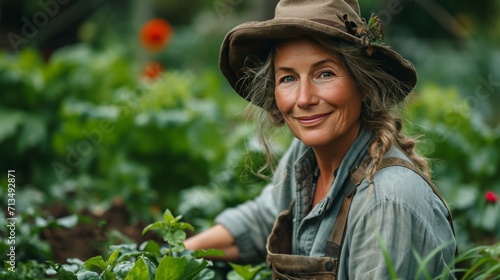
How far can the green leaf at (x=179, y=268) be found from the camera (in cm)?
259

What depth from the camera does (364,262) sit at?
2.53m

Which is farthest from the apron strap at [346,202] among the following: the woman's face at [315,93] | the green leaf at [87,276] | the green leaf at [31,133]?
the green leaf at [31,133]

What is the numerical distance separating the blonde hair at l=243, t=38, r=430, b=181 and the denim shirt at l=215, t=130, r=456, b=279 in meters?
0.06

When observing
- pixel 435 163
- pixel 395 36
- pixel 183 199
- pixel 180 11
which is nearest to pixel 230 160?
pixel 183 199

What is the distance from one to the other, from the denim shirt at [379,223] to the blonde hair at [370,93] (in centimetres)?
6

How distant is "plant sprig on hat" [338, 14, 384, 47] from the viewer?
2693 millimetres

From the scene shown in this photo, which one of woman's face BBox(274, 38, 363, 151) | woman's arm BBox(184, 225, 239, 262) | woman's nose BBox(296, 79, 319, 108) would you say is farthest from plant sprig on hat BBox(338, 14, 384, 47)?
woman's arm BBox(184, 225, 239, 262)

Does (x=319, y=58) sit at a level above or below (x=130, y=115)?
above

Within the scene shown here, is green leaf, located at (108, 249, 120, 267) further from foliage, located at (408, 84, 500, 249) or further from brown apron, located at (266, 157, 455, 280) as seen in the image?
foliage, located at (408, 84, 500, 249)

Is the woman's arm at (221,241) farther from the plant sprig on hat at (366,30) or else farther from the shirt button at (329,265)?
the plant sprig on hat at (366,30)

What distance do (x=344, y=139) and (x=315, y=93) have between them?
0.25 meters

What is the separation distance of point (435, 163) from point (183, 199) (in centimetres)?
159

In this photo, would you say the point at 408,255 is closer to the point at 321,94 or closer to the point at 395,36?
the point at 321,94

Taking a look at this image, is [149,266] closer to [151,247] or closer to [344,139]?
[151,247]
